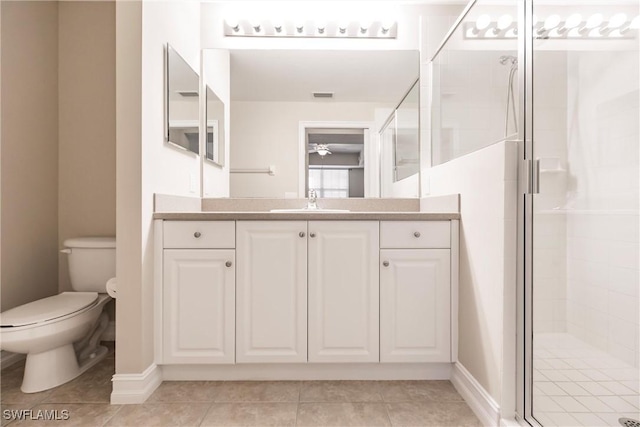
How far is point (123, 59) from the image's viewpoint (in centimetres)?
164

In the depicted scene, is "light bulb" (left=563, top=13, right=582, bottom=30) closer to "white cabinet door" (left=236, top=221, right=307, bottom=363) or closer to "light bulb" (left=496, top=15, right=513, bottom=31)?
"light bulb" (left=496, top=15, right=513, bottom=31)

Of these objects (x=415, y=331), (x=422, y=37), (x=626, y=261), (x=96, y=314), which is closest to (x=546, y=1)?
(x=626, y=261)

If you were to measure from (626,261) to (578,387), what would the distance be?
0.47 m

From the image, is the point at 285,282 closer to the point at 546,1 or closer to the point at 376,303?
the point at 376,303

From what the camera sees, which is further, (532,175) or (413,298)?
(413,298)

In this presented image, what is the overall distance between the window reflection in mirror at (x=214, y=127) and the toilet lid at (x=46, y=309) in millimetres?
1069

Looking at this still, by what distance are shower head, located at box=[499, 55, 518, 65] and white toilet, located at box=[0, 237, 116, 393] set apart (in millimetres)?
2196

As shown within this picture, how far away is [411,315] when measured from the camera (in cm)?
179

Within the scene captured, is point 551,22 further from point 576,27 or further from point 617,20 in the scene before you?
point 617,20

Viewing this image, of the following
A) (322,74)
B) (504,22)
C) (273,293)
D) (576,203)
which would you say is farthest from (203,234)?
(504,22)

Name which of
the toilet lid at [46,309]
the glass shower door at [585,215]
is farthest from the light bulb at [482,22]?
the toilet lid at [46,309]

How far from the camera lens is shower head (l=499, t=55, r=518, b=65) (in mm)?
1452

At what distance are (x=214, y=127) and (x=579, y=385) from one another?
2.29 m

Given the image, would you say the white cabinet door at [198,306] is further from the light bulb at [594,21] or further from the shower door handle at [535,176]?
the light bulb at [594,21]
